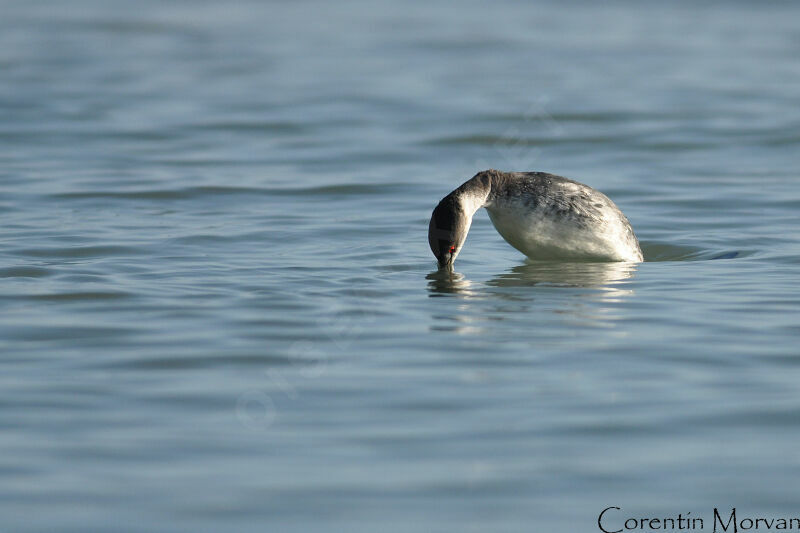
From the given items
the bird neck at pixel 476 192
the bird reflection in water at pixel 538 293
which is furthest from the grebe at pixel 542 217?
the bird reflection in water at pixel 538 293

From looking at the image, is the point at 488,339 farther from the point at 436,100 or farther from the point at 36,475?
the point at 436,100

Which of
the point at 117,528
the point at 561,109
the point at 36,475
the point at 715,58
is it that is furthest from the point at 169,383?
the point at 715,58

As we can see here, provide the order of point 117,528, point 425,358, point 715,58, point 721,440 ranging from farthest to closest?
1. point 715,58
2. point 425,358
3. point 721,440
4. point 117,528

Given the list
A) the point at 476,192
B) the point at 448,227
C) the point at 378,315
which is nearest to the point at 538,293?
the point at 448,227

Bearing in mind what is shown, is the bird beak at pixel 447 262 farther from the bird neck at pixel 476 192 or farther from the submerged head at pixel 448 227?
the bird neck at pixel 476 192

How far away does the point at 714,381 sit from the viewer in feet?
22.3

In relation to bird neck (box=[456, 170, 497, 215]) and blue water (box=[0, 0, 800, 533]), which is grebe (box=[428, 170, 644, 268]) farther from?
blue water (box=[0, 0, 800, 533])

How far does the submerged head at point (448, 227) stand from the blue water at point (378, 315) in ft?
0.73

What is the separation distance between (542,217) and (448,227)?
786 millimetres

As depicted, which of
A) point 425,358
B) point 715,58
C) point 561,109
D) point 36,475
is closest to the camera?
point 36,475

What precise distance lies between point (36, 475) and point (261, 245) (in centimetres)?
591

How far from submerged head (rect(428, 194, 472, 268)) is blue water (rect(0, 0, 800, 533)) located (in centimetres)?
22

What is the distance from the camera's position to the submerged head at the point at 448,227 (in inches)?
381

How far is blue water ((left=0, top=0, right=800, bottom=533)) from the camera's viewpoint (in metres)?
5.39
